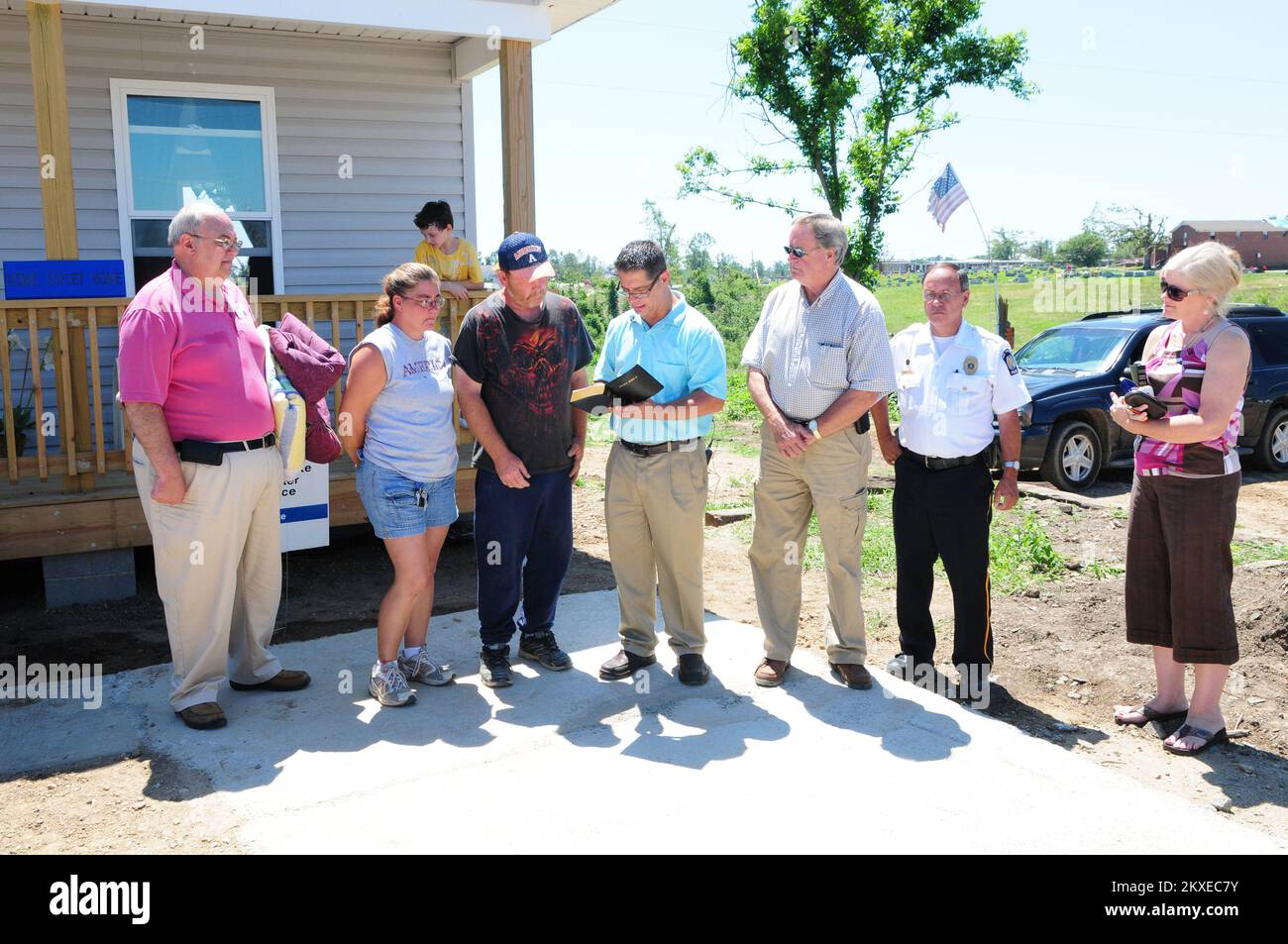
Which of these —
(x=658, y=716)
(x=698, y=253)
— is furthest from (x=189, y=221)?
(x=698, y=253)

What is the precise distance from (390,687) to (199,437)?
4.27ft

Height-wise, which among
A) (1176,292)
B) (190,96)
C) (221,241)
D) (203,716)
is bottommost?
(203,716)

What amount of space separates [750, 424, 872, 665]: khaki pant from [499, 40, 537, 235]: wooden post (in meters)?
3.56

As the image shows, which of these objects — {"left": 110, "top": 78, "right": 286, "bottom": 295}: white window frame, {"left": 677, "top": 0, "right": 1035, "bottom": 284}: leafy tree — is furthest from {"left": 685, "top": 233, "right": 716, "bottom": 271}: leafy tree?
{"left": 110, "top": 78, "right": 286, "bottom": 295}: white window frame

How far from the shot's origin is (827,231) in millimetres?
4559

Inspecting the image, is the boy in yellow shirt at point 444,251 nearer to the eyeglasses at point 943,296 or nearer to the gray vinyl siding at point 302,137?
the gray vinyl siding at point 302,137

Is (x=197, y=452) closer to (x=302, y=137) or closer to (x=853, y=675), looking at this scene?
(x=853, y=675)

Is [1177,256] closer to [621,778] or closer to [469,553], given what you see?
[621,778]

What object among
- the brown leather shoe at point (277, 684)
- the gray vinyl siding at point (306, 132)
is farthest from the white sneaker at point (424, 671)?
the gray vinyl siding at point (306, 132)

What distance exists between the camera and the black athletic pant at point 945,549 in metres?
4.90

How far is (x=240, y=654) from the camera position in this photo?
4.78m

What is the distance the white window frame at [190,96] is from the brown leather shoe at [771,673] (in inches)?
229
